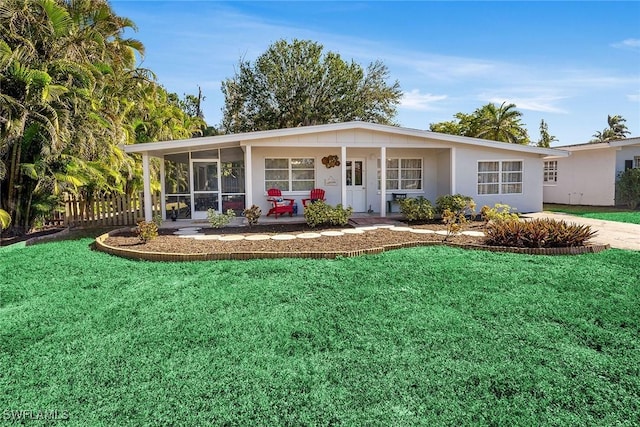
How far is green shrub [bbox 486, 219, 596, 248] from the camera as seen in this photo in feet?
22.3

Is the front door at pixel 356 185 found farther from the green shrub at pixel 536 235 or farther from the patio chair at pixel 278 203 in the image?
the green shrub at pixel 536 235

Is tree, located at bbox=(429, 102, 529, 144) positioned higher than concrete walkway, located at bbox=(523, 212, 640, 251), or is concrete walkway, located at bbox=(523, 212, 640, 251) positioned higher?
tree, located at bbox=(429, 102, 529, 144)

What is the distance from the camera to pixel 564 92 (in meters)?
13.9

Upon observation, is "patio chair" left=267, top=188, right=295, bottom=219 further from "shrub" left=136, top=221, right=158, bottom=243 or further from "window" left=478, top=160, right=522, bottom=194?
"window" left=478, top=160, right=522, bottom=194

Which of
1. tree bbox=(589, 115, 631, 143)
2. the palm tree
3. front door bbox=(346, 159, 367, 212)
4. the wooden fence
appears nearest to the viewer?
the wooden fence

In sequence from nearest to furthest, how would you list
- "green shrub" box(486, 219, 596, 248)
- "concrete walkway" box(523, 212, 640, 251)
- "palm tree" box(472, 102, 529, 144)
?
"green shrub" box(486, 219, 596, 248) < "concrete walkway" box(523, 212, 640, 251) < "palm tree" box(472, 102, 529, 144)

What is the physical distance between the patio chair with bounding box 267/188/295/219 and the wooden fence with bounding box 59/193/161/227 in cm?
382

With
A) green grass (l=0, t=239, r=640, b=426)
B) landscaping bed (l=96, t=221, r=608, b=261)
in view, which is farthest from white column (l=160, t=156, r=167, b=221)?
green grass (l=0, t=239, r=640, b=426)

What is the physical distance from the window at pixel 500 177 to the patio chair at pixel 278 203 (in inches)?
272

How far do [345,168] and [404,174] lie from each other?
148 inches

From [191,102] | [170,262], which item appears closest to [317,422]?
[170,262]

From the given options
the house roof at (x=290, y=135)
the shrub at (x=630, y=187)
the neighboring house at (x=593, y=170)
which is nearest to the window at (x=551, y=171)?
the neighboring house at (x=593, y=170)

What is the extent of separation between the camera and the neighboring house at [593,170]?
1620 cm

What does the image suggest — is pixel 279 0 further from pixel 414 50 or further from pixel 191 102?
pixel 191 102
